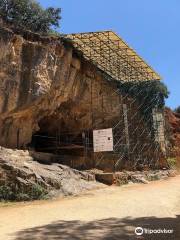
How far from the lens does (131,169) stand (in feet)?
89.4

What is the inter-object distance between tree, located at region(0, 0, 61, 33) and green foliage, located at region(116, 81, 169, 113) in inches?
325

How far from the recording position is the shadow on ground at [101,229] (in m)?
7.83

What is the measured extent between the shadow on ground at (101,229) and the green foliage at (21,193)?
502 cm

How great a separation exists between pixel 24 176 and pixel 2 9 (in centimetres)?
1010

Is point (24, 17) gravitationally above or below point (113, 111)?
above

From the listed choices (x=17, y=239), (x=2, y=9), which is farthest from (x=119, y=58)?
(x=17, y=239)

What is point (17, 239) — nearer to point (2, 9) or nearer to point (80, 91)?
point (2, 9)

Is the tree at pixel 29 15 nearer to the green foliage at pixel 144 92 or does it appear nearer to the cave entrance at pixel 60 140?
the cave entrance at pixel 60 140

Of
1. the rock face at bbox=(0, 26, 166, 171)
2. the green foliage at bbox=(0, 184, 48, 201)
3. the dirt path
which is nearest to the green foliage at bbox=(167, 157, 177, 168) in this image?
the rock face at bbox=(0, 26, 166, 171)

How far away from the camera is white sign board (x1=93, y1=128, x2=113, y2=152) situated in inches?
834

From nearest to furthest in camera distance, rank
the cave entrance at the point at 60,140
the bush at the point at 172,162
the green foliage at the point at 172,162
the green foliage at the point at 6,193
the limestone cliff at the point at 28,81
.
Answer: the green foliage at the point at 6,193, the limestone cliff at the point at 28,81, the cave entrance at the point at 60,140, the green foliage at the point at 172,162, the bush at the point at 172,162

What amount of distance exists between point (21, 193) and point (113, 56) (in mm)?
14382

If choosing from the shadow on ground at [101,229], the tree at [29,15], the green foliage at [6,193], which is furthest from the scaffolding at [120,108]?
the shadow on ground at [101,229]

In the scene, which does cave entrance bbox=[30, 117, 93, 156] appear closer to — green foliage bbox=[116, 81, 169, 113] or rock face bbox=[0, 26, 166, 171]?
rock face bbox=[0, 26, 166, 171]
